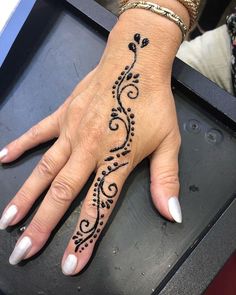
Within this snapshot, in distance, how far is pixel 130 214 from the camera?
1.80 ft

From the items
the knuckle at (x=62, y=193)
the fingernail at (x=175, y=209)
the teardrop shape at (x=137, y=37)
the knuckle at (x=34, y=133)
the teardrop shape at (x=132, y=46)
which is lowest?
the knuckle at (x=62, y=193)

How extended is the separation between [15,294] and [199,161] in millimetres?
304

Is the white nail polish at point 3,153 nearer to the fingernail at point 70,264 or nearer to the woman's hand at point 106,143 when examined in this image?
the woman's hand at point 106,143

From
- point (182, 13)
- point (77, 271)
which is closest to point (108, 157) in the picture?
point (77, 271)

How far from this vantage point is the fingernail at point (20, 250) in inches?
20.8

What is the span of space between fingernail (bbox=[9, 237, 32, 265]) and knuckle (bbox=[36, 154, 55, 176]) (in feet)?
0.30

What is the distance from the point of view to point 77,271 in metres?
0.52

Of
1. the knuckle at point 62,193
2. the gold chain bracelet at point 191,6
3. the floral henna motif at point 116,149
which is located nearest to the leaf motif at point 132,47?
the floral henna motif at point 116,149

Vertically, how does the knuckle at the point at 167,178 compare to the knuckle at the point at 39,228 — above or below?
above

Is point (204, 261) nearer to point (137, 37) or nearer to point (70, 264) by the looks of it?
point (70, 264)

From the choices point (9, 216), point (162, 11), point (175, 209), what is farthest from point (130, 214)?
point (162, 11)

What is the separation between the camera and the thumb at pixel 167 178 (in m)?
0.54

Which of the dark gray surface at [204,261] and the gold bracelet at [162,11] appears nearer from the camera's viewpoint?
the dark gray surface at [204,261]

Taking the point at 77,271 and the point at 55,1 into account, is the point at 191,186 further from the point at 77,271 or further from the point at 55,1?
the point at 55,1
